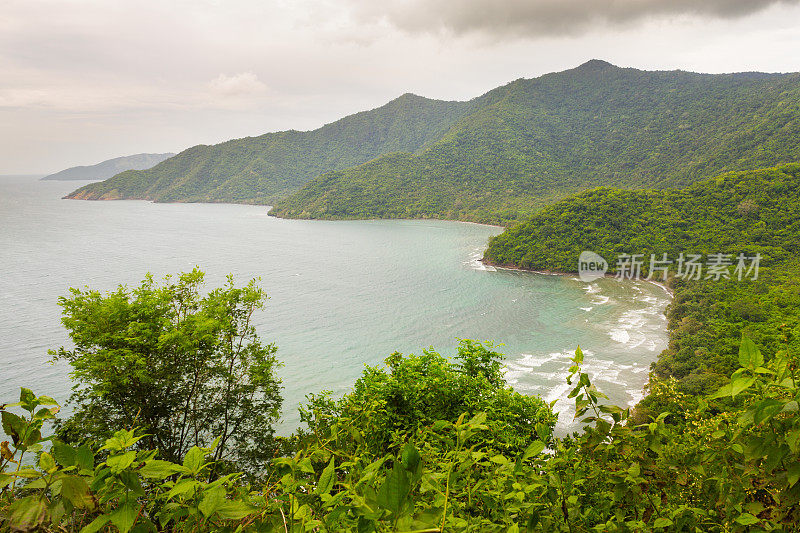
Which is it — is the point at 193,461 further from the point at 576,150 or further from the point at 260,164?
the point at 260,164

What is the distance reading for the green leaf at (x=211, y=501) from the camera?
2.99 feet

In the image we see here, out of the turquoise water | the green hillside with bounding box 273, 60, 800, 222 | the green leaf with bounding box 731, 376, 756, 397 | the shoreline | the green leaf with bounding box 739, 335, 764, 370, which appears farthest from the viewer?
the green hillside with bounding box 273, 60, 800, 222

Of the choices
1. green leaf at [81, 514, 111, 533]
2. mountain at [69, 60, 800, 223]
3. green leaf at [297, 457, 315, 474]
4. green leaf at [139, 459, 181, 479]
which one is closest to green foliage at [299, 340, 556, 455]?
green leaf at [297, 457, 315, 474]

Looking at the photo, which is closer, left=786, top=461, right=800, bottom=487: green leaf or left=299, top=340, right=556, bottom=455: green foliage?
left=786, top=461, right=800, bottom=487: green leaf

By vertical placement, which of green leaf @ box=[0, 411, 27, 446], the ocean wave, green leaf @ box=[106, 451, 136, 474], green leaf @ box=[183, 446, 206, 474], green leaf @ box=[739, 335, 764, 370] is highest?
green leaf @ box=[739, 335, 764, 370]

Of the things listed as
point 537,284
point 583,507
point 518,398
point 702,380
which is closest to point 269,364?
point 518,398

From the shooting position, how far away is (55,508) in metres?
0.90

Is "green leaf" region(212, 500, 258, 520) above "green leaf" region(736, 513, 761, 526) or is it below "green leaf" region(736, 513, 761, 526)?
above

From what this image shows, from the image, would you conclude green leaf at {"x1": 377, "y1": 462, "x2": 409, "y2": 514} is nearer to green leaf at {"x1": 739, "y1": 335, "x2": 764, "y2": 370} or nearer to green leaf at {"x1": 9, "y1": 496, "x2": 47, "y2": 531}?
green leaf at {"x1": 9, "y1": 496, "x2": 47, "y2": 531}

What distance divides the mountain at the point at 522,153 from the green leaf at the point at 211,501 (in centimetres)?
8709

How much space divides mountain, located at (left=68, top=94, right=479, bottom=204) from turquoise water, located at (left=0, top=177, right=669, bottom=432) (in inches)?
3242

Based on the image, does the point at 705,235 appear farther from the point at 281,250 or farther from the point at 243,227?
the point at 243,227

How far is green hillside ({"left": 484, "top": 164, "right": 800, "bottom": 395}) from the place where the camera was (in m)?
23.0

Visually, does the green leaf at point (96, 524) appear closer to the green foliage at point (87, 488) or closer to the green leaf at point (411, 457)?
the green foliage at point (87, 488)
